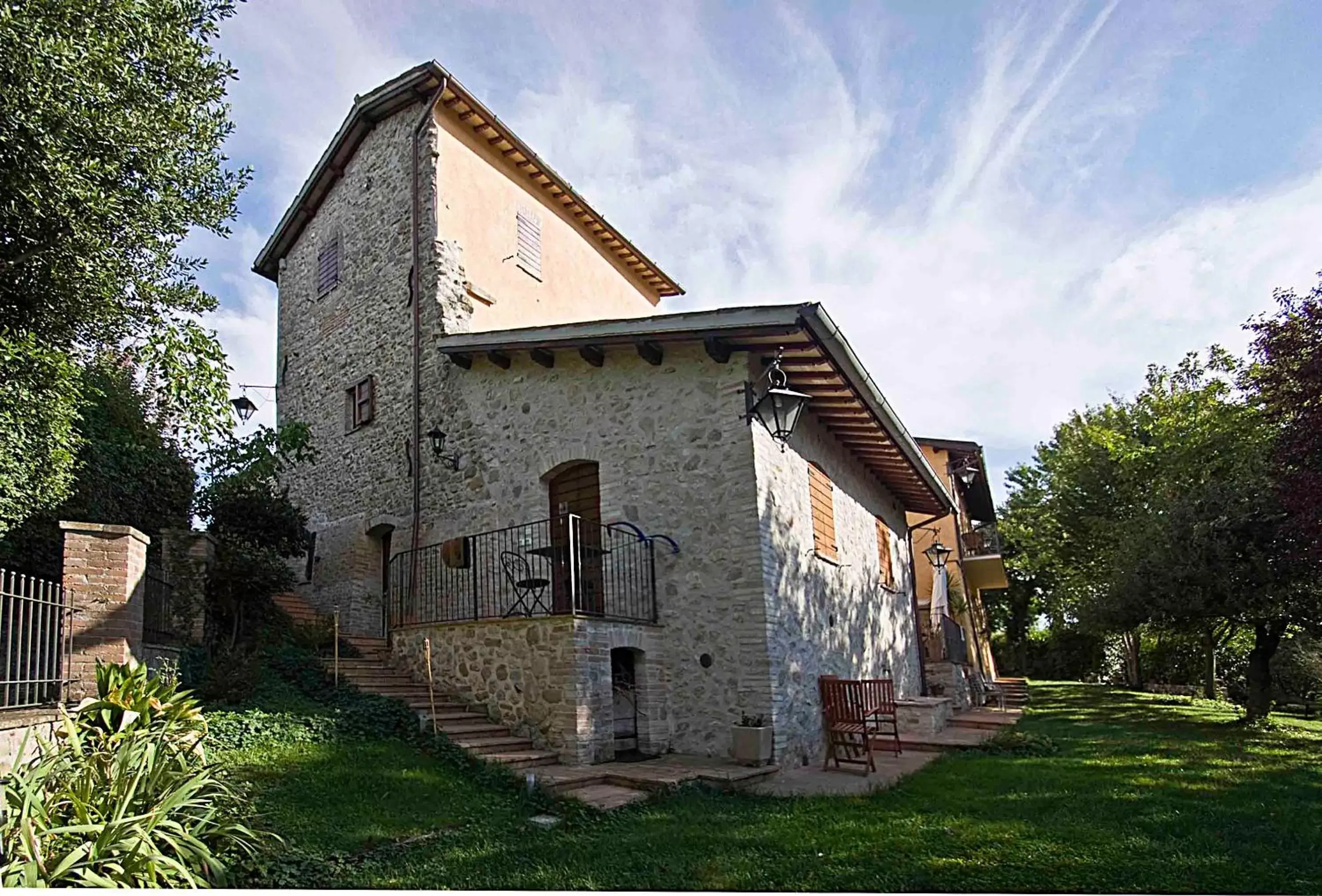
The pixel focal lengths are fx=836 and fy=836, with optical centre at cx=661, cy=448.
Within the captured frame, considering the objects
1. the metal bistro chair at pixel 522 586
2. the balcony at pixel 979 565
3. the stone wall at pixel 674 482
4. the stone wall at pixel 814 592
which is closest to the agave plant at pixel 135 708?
the metal bistro chair at pixel 522 586

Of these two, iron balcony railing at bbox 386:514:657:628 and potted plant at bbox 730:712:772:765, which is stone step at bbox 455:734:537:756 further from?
potted plant at bbox 730:712:772:765

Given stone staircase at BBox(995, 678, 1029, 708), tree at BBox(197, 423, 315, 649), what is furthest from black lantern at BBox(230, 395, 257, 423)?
stone staircase at BBox(995, 678, 1029, 708)

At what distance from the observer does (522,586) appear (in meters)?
9.44

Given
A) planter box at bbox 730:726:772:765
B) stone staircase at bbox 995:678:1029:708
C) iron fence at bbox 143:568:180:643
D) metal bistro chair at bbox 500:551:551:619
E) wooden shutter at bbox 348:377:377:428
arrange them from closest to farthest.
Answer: planter box at bbox 730:726:772:765 → iron fence at bbox 143:568:180:643 → metal bistro chair at bbox 500:551:551:619 → wooden shutter at bbox 348:377:377:428 → stone staircase at bbox 995:678:1029:708

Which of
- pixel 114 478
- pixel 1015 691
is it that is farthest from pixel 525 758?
pixel 1015 691

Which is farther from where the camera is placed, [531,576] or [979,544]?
[979,544]

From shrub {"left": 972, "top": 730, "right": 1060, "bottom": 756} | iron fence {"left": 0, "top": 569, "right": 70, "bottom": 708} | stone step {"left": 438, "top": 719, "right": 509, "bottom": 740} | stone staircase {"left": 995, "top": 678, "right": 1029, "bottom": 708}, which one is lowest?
stone staircase {"left": 995, "top": 678, "right": 1029, "bottom": 708}

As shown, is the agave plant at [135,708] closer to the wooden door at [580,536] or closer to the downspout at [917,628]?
the wooden door at [580,536]

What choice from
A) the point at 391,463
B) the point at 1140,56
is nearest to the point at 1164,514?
the point at 1140,56

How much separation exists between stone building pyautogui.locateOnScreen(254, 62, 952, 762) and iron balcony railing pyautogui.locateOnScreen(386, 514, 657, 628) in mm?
39

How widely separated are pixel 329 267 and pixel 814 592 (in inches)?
441

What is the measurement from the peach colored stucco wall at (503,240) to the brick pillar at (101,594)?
692 cm

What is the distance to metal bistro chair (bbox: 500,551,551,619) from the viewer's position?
9.82 meters

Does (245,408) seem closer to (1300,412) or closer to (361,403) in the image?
(361,403)
